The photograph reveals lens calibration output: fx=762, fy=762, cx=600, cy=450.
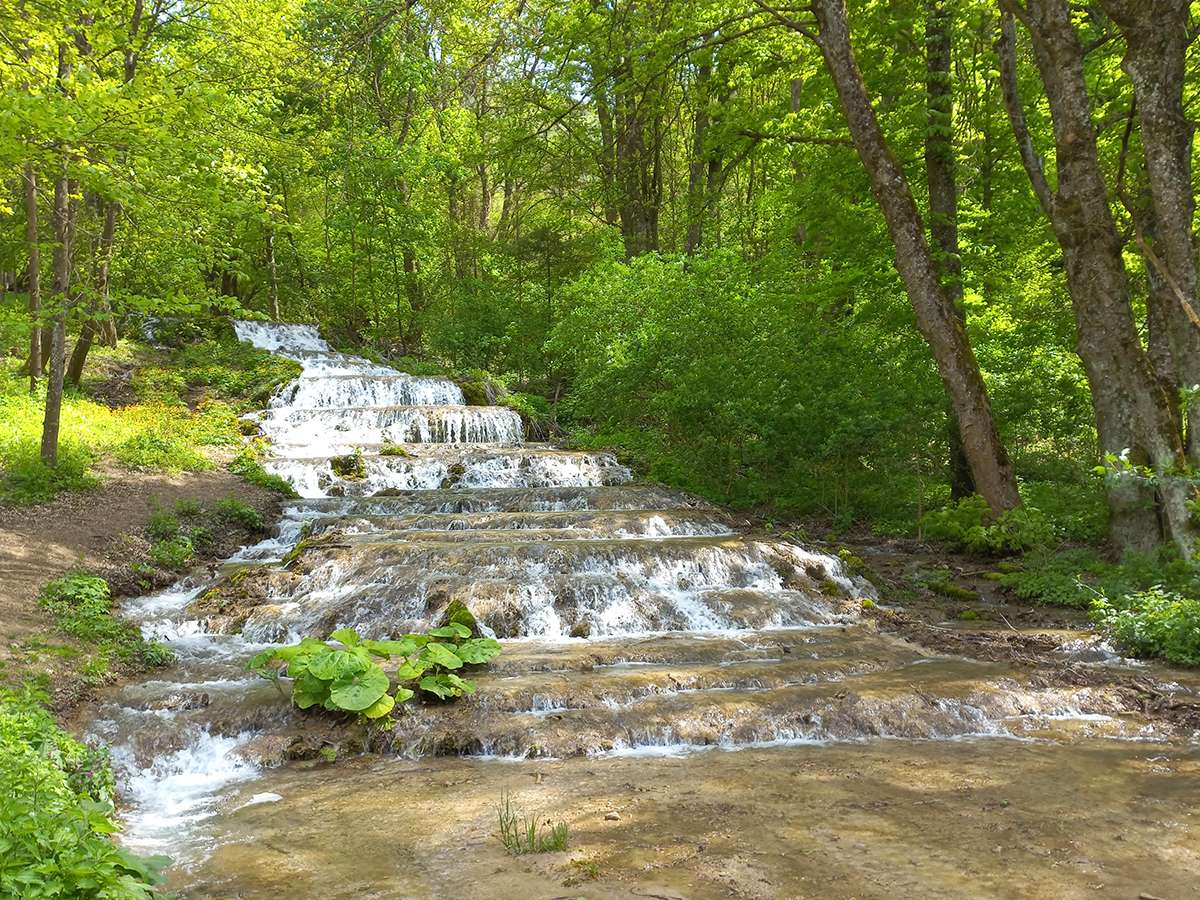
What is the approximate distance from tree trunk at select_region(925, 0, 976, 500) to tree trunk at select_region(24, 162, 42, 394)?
10.9 metres

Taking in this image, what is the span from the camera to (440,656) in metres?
5.81

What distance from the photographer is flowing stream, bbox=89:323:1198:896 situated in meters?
3.47

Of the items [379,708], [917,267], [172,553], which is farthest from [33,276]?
[917,267]

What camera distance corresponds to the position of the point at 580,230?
2331cm

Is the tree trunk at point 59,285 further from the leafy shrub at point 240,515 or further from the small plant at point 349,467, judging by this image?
the small plant at point 349,467

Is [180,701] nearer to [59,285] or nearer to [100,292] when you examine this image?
[59,285]

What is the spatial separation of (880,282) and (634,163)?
10687mm

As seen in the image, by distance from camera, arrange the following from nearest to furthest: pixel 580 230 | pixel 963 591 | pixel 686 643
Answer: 1. pixel 686 643
2. pixel 963 591
3. pixel 580 230

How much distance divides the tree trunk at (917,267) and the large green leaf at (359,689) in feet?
23.4

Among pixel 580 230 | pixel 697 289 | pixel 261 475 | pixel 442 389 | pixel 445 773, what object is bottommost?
pixel 445 773

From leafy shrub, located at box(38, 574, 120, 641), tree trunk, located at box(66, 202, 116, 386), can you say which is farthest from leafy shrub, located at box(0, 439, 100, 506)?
leafy shrub, located at box(38, 574, 120, 641)

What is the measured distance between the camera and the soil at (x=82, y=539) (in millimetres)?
6027

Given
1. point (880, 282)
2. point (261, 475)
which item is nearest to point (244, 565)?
point (261, 475)

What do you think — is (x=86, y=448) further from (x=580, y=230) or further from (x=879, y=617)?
(x=580, y=230)
